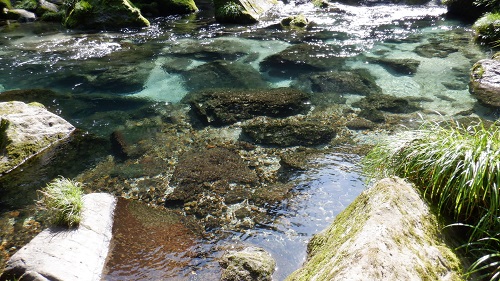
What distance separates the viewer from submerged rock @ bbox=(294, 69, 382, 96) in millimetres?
11547

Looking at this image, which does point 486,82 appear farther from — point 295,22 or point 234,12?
point 234,12

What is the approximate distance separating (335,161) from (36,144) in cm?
716

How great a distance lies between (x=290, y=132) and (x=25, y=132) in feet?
21.3

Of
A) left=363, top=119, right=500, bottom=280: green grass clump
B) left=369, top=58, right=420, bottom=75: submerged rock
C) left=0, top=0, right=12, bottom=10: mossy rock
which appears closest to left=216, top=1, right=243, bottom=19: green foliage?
left=369, top=58, right=420, bottom=75: submerged rock

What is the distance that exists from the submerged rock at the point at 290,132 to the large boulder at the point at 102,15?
13.4 m

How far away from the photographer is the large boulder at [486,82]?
10.2 metres

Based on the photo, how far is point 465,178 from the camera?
3754mm

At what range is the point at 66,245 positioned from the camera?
5242 mm

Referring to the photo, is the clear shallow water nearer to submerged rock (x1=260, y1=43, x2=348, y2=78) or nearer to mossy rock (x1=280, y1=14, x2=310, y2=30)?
submerged rock (x1=260, y1=43, x2=348, y2=78)

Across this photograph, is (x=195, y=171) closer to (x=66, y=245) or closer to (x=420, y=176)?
(x=66, y=245)

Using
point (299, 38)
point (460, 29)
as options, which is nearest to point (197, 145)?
point (299, 38)

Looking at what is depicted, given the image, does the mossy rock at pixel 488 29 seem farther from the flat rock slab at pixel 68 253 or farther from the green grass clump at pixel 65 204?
the green grass clump at pixel 65 204

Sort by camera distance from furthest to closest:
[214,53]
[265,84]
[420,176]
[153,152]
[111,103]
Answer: [214,53], [265,84], [111,103], [153,152], [420,176]

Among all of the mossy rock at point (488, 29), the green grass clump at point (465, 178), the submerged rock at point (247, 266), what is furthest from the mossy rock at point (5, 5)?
the mossy rock at point (488, 29)
